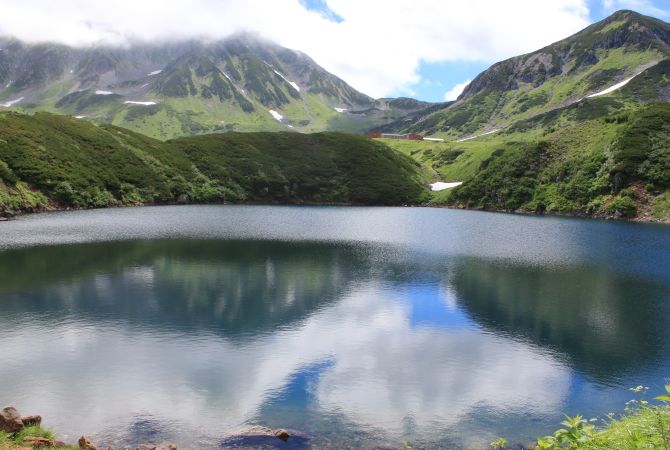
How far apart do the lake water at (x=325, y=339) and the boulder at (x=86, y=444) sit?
1493mm

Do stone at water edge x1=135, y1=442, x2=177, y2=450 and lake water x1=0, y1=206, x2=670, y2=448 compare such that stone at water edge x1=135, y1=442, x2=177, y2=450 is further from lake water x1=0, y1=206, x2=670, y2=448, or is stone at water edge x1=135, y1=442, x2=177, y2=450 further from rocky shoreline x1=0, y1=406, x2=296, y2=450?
lake water x1=0, y1=206, x2=670, y2=448

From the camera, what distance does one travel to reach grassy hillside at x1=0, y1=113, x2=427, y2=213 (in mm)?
120375

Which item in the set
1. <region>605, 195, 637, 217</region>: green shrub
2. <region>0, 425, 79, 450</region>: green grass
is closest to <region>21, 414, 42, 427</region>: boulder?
<region>0, 425, 79, 450</region>: green grass

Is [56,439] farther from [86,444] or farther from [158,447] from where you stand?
[158,447]

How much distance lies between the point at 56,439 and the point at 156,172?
15055cm

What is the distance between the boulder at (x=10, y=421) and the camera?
18594 millimetres

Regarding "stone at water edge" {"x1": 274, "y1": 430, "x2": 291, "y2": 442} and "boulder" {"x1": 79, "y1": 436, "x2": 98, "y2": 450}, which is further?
"stone at water edge" {"x1": 274, "y1": 430, "x2": 291, "y2": 442}

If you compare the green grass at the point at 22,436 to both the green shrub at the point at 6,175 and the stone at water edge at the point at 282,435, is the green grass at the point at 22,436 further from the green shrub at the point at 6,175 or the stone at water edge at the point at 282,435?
the green shrub at the point at 6,175

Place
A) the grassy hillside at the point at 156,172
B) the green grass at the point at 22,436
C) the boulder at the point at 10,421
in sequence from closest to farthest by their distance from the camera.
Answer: the green grass at the point at 22,436
the boulder at the point at 10,421
the grassy hillside at the point at 156,172

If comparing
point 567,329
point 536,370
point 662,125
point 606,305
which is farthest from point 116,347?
point 662,125

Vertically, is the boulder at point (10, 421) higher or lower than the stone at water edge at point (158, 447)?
higher

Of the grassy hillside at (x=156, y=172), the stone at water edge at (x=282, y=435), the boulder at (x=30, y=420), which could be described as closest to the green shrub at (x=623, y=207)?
the grassy hillside at (x=156, y=172)

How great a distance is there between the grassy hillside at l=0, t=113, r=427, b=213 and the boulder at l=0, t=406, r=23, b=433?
10303 cm

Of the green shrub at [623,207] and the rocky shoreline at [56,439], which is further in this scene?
the green shrub at [623,207]
